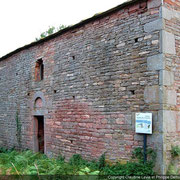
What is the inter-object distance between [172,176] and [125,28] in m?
3.71

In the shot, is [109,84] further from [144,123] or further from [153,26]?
[153,26]

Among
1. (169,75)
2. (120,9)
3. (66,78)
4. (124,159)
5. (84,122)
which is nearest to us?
(169,75)

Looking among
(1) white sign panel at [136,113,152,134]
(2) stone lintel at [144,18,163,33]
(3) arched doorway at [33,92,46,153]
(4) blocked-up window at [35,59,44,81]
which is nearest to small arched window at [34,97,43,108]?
(3) arched doorway at [33,92,46,153]

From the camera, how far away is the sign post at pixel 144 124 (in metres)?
5.00

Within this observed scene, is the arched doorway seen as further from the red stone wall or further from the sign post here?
the sign post

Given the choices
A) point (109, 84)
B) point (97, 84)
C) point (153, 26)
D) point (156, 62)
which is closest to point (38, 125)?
point (97, 84)

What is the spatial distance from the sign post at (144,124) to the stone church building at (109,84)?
0.11 meters

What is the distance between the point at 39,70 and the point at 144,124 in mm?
5318

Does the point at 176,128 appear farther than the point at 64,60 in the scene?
No

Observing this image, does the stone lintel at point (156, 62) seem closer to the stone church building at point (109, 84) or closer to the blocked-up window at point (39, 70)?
the stone church building at point (109, 84)

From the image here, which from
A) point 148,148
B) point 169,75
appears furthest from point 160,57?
point 148,148

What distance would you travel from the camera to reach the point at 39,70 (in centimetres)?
893

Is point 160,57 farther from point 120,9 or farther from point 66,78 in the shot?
point 66,78

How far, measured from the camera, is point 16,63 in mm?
10094
